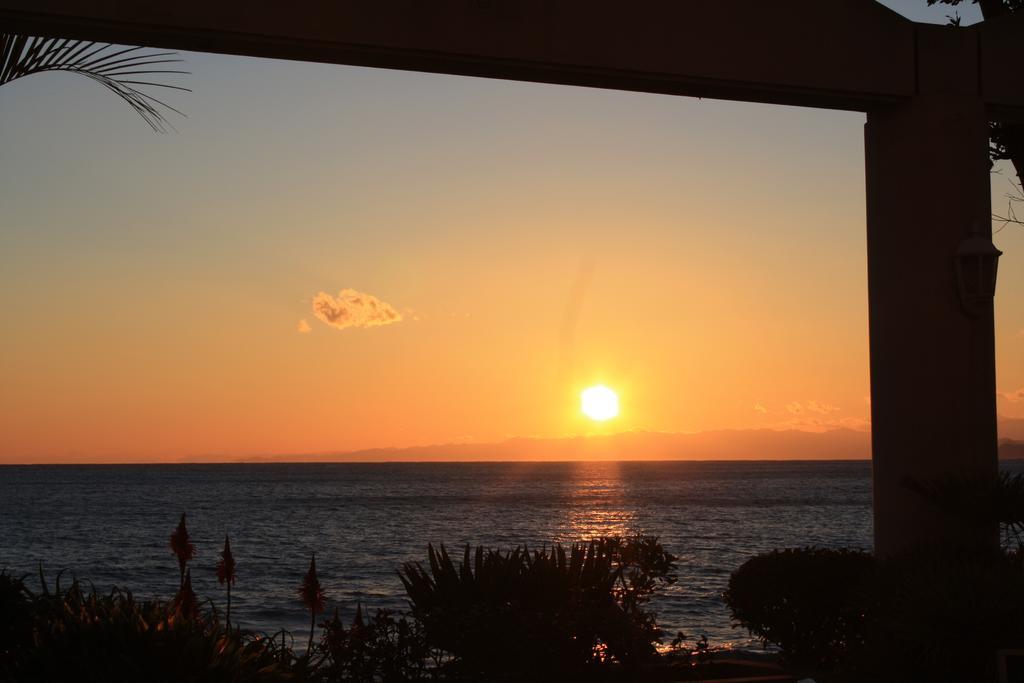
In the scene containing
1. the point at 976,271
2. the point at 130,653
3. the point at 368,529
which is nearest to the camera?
the point at 130,653

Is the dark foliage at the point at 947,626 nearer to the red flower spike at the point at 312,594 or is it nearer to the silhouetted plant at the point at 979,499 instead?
the silhouetted plant at the point at 979,499

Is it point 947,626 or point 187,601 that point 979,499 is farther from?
point 187,601

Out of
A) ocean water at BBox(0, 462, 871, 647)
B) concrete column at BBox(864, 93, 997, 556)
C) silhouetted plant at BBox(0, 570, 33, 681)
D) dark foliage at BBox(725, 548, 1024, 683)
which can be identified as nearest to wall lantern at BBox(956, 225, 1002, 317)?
concrete column at BBox(864, 93, 997, 556)

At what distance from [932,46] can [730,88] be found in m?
1.10

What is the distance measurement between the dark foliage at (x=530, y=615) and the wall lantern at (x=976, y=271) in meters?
2.17

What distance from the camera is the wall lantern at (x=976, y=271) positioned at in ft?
15.6

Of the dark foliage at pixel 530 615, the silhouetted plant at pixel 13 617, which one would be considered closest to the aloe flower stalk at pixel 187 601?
the silhouetted plant at pixel 13 617

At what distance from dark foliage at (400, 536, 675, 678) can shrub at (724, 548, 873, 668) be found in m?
1.12

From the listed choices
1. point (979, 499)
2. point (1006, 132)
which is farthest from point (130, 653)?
point (1006, 132)

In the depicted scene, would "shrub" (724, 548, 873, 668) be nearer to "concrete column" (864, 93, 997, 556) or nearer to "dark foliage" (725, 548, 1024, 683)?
"dark foliage" (725, 548, 1024, 683)

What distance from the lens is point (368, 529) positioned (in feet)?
153

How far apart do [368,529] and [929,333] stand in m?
43.7

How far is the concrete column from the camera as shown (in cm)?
480

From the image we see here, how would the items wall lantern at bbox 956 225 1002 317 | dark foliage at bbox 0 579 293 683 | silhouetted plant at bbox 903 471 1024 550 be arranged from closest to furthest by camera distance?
dark foliage at bbox 0 579 293 683, silhouetted plant at bbox 903 471 1024 550, wall lantern at bbox 956 225 1002 317
